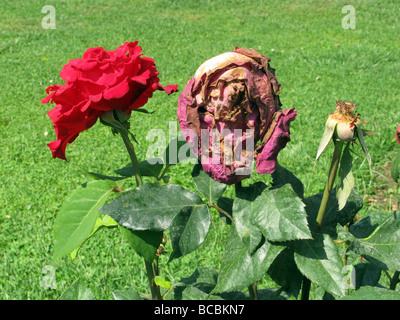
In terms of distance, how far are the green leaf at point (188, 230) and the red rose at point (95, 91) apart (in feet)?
0.55

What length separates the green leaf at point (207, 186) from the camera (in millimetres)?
655

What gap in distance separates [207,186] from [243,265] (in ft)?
0.41

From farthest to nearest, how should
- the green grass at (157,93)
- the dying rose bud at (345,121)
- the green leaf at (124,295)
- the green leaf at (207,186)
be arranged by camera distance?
1. the green grass at (157,93)
2. the green leaf at (124,295)
3. the green leaf at (207,186)
4. the dying rose bud at (345,121)

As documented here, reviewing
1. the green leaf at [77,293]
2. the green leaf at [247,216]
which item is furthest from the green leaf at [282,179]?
the green leaf at [77,293]

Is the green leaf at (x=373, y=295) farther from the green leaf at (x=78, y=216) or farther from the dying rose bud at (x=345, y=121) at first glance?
the green leaf at (x=78, y=216)

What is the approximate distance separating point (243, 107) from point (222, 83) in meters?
0.04

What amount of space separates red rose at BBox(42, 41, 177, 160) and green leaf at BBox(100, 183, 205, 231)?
4.8 inches

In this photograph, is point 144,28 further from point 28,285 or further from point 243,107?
point 243,107

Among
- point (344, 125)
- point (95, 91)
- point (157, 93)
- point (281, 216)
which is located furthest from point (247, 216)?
point (157, 93)

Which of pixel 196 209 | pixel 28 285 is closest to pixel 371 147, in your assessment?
pixel 28 285

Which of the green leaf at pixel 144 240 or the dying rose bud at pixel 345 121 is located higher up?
the dying rose bud at pixel 345 121

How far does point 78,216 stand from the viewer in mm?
Answer: 645

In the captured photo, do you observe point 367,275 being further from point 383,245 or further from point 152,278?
point 152,278
